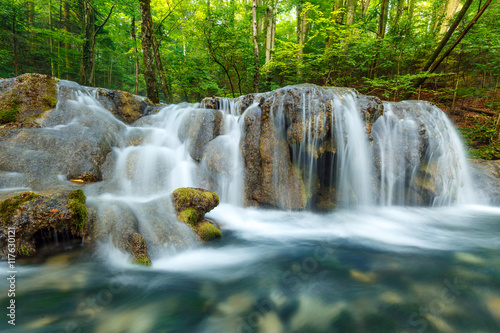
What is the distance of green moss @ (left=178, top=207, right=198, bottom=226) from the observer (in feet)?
11.7

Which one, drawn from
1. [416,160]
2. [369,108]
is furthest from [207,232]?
[416,160]

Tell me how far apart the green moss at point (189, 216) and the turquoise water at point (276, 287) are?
18.2 inches

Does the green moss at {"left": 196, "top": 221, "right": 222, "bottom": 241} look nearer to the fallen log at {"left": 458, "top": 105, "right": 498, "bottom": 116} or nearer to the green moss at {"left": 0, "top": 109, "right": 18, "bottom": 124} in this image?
the green moss at {"left": 0, "top": 109, "right": 18, "bottom": 124}

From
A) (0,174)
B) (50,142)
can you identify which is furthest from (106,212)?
(50,142)

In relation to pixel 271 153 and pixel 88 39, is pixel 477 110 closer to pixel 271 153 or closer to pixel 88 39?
pixel 271 153

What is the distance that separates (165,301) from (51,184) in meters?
3.53

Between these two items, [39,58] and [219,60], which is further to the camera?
[39,58]

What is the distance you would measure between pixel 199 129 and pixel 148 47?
4789 mm

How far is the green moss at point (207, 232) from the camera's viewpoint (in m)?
3.64

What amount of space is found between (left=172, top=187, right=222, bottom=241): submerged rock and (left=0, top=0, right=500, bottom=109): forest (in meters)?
6.54

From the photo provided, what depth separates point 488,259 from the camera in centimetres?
317

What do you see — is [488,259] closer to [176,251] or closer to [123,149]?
[176,251]

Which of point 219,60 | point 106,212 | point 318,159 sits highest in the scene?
point 219,60

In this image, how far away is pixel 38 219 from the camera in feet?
8.68
